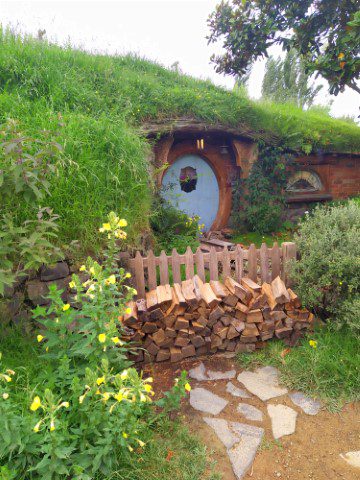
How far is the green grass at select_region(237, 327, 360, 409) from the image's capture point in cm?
291

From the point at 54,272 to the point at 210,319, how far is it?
1.62m

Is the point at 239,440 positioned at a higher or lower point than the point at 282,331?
lower

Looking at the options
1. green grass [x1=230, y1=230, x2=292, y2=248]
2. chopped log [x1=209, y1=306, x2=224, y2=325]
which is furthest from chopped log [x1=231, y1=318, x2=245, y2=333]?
green grass [x1=230, y1=230, x2=292, y2=248]

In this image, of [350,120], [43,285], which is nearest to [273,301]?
[43,285]

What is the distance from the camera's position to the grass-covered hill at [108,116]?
142 inches

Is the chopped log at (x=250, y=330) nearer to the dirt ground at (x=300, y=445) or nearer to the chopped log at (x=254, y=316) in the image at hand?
the chopped log at (x=254, y=316)

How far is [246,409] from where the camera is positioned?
2.83 meters

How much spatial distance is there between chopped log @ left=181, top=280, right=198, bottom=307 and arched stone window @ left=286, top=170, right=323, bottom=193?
570 cm

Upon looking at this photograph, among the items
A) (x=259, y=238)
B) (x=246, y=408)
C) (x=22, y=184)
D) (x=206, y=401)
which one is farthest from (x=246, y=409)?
(x=259, y=238)

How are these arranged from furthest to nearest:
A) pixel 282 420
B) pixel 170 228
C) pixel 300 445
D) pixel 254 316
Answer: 1. pixel 170 228
2. pixel 254 316
3. pixel 282 420
4. pixel 300 445

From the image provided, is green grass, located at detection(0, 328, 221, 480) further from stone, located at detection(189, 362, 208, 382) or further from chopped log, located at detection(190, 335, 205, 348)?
chopped log, located at detection(190, 335, 205, 348)

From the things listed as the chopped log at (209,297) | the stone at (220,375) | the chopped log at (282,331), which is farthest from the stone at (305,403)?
the chopped log at (209,297)

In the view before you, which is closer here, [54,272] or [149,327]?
[54,272]

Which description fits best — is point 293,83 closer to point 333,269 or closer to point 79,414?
point 333,269
